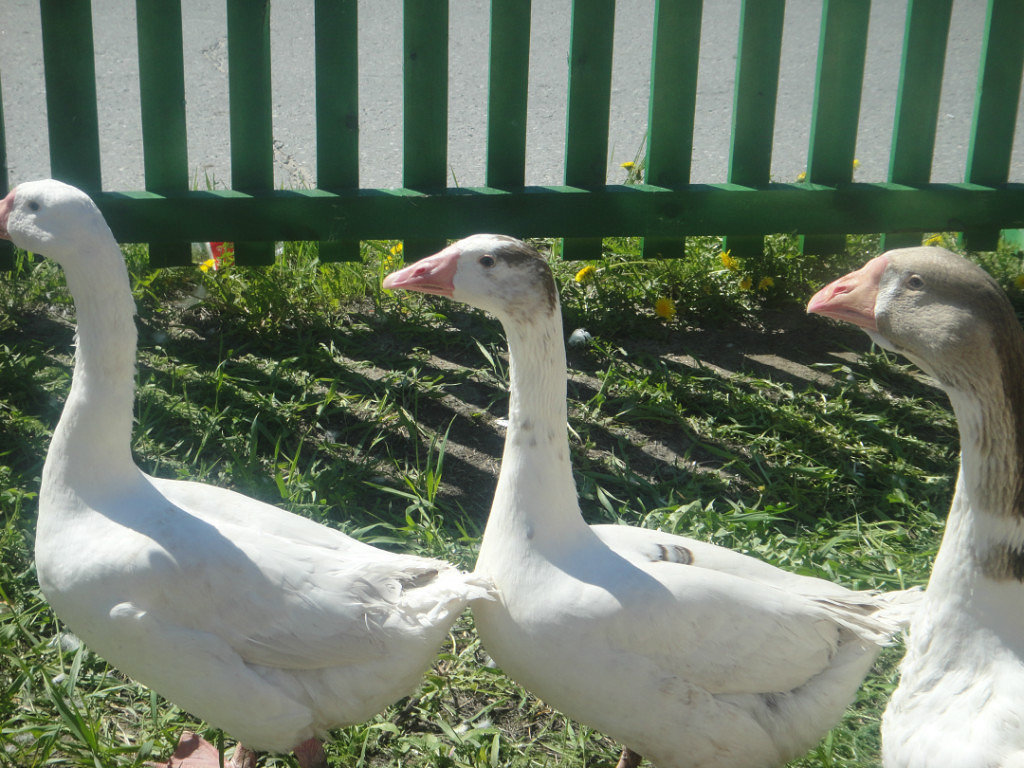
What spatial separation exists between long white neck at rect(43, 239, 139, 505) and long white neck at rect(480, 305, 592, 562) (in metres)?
0.98

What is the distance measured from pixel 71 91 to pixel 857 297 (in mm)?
3595

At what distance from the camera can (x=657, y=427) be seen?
414 cm

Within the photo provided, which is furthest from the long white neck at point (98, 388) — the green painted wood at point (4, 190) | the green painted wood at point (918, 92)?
the green painted wood at point (918, 92)

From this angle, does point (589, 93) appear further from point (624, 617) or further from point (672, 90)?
point (624, 617)

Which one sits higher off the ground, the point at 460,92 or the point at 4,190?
the point at 460,92

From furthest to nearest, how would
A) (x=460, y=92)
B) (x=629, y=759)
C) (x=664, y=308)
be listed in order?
(x=460, y=92) < (x=664, y=308) < (x=629, y=759)

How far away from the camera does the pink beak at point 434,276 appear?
8.32 ft

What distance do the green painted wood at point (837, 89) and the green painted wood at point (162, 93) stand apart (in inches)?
115

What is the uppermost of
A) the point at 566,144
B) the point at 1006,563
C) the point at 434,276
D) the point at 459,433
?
the point at 566,144

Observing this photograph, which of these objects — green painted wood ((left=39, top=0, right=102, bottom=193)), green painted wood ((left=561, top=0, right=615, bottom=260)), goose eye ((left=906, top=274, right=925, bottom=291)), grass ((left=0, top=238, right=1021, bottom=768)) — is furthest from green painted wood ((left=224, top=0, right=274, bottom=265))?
goose eye ((left=906, top=274, right=925, bottom=291))

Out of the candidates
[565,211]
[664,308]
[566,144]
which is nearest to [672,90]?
[566,144]

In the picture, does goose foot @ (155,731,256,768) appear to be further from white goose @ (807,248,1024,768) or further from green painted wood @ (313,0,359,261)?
green painted wood @ (313,0,359,261)

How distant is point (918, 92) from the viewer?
190 inches

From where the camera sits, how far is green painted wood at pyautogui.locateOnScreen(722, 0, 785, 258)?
4609mm
